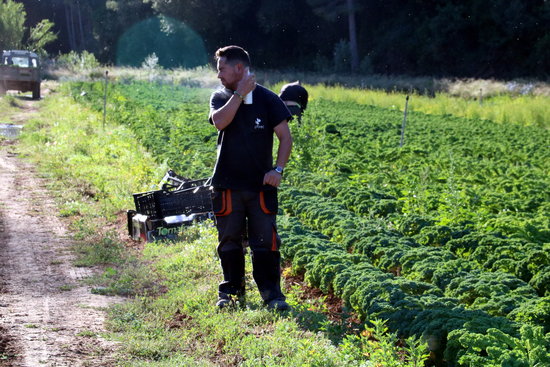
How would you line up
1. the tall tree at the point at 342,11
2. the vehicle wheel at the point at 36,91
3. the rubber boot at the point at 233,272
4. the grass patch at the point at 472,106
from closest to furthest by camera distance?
the rubber boot at the point at 233,272 < the grass patch at the point at 472,106 < the vehicle wheel at the point at 36,91 < the tall tree at the point at 342,11

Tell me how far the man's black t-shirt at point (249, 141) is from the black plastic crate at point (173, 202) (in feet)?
9.17

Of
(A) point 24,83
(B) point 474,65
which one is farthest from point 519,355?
(B) point 474,65

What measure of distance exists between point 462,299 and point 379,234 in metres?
1.72

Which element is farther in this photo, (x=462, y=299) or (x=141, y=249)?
(x=141, y=249)

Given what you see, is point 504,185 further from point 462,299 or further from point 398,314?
point 398,314

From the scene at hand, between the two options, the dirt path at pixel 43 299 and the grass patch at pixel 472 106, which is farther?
the grass patch at pixel 472 106

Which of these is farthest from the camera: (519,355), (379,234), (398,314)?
(379,234)

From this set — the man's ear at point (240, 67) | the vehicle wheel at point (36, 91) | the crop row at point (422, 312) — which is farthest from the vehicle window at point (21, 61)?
the man's ear at point (240, 67)

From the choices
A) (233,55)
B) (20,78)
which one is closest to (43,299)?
(233,55)

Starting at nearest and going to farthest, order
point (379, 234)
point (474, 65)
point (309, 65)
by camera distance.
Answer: point (379, 234)
point (474, 65)
point (309, 65)

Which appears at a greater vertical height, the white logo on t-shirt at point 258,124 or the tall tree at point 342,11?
the tall tree at point 342,11

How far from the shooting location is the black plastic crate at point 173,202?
876 cm

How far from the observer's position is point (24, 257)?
787cm

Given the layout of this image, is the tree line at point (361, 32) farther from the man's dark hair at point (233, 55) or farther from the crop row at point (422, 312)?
the man's dark hair at point (233, 55)
